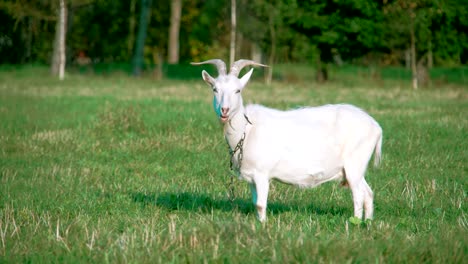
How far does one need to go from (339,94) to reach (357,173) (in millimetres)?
21978

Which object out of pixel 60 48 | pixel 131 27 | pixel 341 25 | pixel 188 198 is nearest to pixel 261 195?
pixel 188 198

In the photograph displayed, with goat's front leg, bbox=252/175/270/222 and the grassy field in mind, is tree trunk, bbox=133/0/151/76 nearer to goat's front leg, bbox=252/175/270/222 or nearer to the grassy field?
the grassy field

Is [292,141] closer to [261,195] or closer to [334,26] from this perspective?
[261,195]

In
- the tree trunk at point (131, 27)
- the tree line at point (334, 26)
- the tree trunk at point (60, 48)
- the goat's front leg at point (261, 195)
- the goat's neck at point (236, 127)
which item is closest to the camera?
the goat's front leg at point (261, 195)

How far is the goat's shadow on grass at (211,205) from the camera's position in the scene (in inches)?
362

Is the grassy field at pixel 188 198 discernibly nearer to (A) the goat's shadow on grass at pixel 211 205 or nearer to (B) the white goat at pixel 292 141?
(A) the goat's shadow on grass at pixel 211 205

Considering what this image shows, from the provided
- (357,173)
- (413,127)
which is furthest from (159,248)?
(413,127)

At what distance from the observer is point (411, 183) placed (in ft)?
Answer: 35.5

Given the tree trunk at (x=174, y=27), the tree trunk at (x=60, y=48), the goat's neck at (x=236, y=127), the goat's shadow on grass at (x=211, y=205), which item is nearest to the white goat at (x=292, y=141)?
the goat's neck at (x=236, y=127)

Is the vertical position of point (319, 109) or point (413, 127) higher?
point (319, 109)

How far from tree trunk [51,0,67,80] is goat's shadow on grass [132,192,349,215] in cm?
3107

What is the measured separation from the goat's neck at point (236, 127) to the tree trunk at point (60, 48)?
32.6 metres

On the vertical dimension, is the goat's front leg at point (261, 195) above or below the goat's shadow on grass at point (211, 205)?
above

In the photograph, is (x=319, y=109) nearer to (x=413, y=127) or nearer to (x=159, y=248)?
(x=159, y=248)
